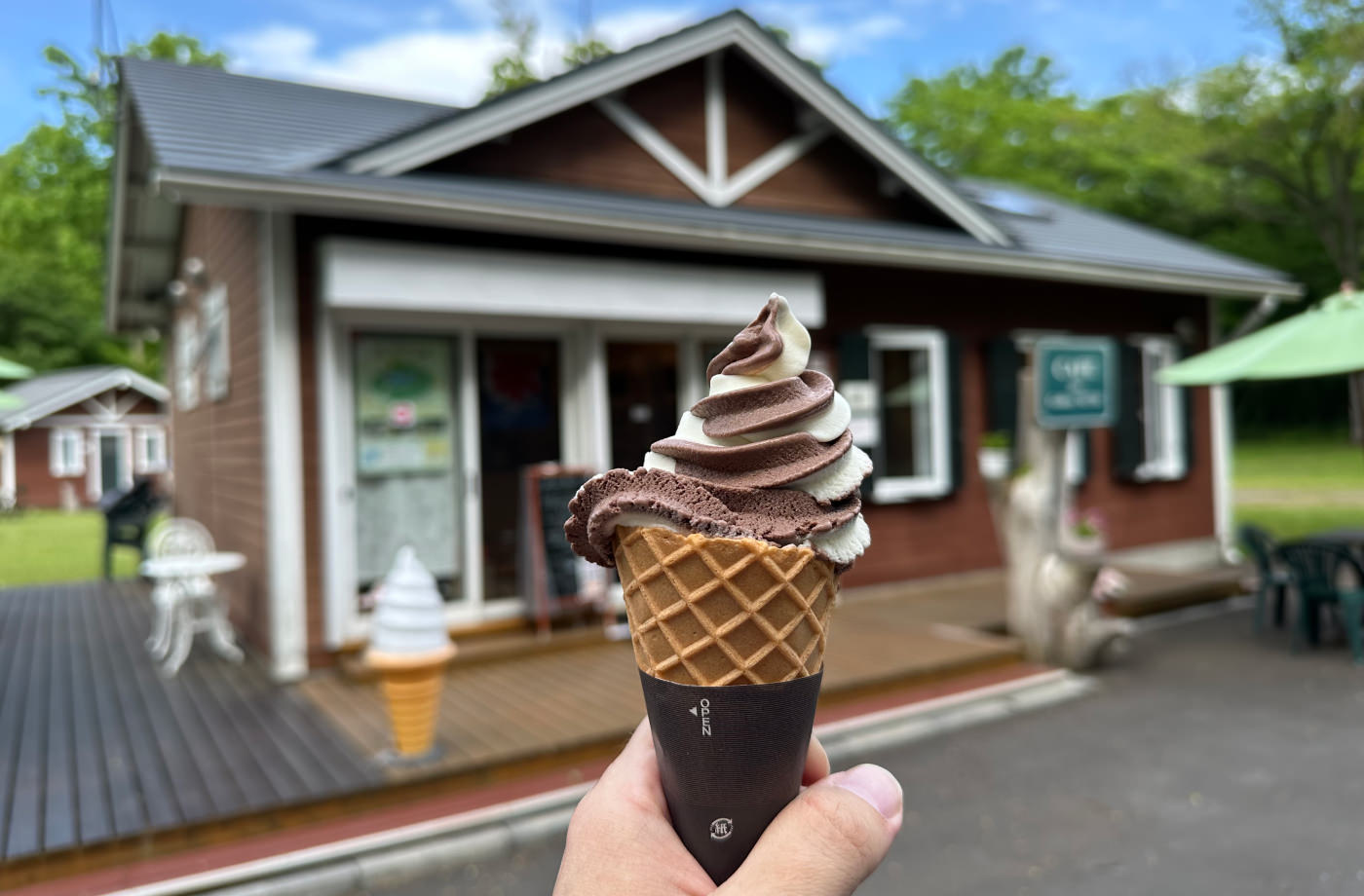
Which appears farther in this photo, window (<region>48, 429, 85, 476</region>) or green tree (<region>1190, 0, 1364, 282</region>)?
window (<region>48, 429, 85, 476</region>)

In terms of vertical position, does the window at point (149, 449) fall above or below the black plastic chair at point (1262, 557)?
above

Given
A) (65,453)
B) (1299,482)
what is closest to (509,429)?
(1299,482)

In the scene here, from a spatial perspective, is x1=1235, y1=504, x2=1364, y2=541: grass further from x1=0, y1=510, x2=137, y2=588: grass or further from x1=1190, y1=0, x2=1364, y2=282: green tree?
x1=0, y1=510, x2=137, y2=588: grass

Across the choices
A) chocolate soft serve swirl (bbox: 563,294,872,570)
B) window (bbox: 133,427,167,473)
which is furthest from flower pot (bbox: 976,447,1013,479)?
window (bbox: 133,427,167,473)

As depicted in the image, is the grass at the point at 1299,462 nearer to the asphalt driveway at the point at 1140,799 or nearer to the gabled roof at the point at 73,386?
the asphalt driveway at the point at 1140,799

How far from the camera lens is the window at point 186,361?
988 cm

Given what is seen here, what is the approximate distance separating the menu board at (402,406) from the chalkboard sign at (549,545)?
0.69m

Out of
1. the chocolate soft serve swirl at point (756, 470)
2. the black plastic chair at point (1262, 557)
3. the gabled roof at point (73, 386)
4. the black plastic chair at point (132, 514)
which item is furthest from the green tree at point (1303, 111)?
the gabled roof at point (73, 386)

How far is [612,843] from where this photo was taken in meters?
1.35

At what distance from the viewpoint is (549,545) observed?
657cm

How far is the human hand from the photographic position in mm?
1300

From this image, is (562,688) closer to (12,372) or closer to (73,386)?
(12,372)

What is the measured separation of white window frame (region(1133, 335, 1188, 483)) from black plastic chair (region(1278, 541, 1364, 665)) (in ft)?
12.5

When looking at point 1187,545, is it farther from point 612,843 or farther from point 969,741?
point 612,843
